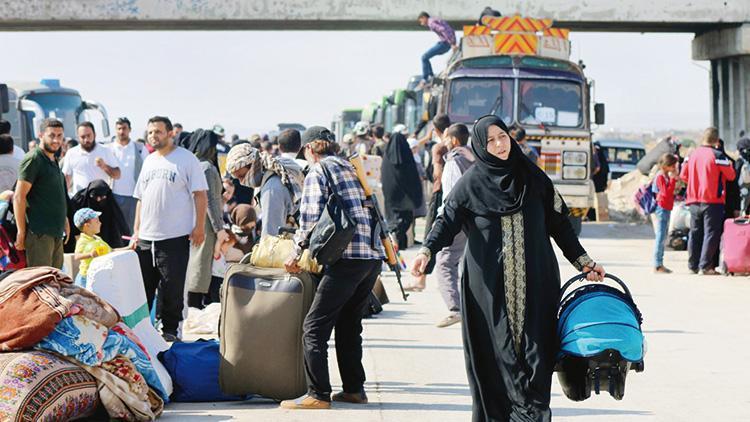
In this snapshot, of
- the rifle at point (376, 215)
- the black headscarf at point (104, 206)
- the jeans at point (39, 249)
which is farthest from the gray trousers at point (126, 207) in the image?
the rifle at point (376, 215)

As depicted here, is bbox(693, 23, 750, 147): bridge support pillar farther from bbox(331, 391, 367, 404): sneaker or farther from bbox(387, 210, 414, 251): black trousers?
bbox(331, 391, 367, 404): sneaker

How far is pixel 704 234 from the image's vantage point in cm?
1753

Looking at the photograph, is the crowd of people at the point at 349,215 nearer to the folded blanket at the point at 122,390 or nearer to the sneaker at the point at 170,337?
the sneaker at the point at 170,337

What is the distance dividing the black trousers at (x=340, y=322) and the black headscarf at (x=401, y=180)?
10.7 m

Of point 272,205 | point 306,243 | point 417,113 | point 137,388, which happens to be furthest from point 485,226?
point 417,113

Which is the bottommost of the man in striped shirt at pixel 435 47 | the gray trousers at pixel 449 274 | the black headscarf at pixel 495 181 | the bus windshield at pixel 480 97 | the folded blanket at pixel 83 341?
the gray trousers at pixel 449 274

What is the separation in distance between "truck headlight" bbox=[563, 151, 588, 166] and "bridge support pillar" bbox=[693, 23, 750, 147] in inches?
647

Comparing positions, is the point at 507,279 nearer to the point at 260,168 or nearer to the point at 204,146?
the point at 260,168

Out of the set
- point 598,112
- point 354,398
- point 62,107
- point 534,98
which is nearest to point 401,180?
point 534,98

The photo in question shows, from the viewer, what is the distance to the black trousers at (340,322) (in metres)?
8.30

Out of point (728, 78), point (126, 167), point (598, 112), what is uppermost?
point (728, 78)

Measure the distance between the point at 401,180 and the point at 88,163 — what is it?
489 cm

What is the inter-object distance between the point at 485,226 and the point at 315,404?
1.81 m

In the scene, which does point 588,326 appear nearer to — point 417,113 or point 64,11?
point 417,113
